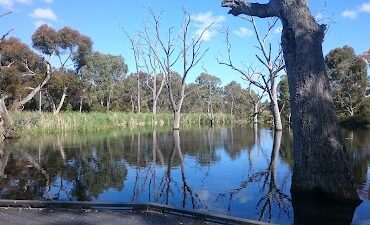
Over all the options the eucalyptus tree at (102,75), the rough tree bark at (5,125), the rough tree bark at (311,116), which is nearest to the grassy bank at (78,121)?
the rough tree bark at (5,125)

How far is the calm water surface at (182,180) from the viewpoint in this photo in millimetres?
7105

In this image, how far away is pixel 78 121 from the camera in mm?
29250

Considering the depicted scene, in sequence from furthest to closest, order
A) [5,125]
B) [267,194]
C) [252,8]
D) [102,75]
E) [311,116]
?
1. [102,75]
2. [5,125]
3. [252,8]
4. [267,194]
5. [311,116]

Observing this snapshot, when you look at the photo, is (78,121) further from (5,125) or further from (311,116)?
(311,116)

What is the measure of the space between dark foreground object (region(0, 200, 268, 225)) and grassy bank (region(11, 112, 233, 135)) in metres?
19.3

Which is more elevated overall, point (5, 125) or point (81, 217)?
point (5, 125)

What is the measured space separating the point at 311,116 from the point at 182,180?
3.70 m

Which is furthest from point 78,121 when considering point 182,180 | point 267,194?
point 267,194

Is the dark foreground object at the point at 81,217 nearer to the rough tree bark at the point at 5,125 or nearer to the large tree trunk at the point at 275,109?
the rough tree bark at the point at 5,125

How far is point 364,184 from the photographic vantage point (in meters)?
9.32

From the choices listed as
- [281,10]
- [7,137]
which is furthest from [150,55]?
[281,10]

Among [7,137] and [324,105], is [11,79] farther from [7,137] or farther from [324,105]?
[324,105]

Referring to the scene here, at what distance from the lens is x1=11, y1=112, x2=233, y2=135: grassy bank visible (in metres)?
24.8

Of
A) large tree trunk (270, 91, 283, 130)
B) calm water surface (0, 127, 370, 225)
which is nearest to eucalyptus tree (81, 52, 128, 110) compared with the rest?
large tree trunk (270, 91, 283, 130)
